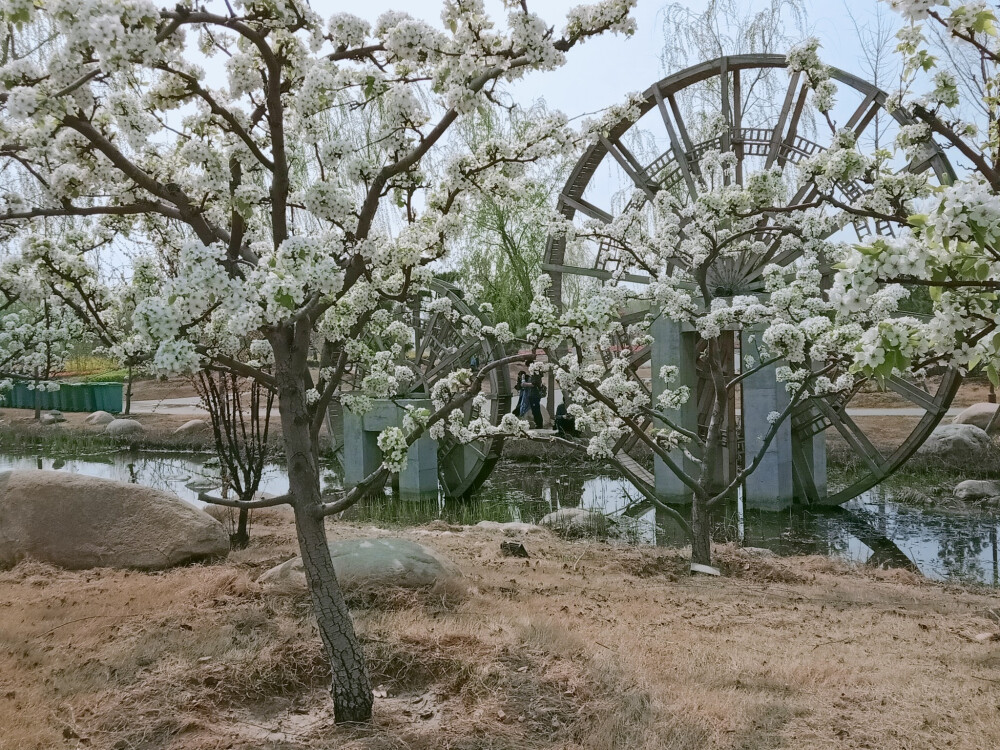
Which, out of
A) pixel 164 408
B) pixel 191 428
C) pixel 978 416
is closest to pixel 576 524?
pixel 978 416

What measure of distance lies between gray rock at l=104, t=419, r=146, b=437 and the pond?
9.65ft

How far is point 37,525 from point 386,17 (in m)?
4.20

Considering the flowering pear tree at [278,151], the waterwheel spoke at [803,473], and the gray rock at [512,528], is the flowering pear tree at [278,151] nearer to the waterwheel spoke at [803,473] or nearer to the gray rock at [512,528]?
the gray rock at [512,528]

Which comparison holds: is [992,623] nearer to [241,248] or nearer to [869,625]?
[869,625]

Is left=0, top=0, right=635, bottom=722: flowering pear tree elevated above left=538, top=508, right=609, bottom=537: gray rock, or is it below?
above

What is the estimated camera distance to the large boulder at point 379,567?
4508 mm

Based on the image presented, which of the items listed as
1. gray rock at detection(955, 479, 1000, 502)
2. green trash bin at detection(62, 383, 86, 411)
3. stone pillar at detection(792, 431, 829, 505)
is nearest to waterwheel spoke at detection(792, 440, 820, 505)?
stone pillar at detection(792, 431, 829, 505)

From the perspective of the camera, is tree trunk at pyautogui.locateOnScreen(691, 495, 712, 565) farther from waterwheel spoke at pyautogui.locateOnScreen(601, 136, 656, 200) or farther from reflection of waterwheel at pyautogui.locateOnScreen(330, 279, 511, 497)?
waterwheel spoke at pyautogui.locateOnScreen(601, 136, 656, 200)

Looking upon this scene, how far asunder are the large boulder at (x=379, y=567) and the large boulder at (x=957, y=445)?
9.48 metres

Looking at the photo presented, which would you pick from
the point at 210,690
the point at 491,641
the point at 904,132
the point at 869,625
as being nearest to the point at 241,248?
the point at 210,690

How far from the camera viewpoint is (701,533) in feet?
20.1

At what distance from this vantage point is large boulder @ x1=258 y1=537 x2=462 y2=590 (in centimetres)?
451

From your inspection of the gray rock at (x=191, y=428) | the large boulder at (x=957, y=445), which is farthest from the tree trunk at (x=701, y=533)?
the gray rock at (x=191, y=428)

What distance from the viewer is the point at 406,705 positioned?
3.21 metres
